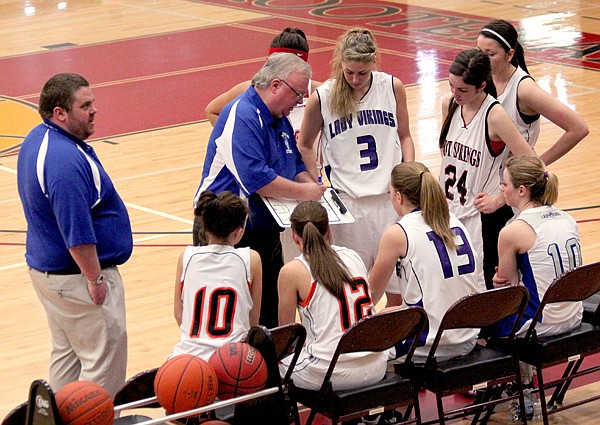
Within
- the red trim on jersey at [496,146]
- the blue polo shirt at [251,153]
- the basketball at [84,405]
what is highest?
the blue polo shirt at [251,153]

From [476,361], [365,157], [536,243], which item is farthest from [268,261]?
[536,243]

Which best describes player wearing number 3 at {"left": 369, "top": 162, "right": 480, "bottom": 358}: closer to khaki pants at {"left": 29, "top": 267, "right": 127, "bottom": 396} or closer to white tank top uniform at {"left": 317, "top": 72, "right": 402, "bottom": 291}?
white tank top uniform at {"left": 317, "top": 72, "right": 402, "bottom": 291}

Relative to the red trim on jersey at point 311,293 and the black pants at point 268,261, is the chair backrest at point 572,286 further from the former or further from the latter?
the black pants at point 268,261

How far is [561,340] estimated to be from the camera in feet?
17.0

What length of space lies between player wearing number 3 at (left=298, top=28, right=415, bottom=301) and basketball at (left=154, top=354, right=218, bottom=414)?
2026 mm

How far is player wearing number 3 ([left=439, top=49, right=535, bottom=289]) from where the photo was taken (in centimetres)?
574

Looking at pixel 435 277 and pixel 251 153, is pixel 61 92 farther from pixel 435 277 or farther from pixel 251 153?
pixel 435 277

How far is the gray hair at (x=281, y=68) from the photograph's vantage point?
17.8ft

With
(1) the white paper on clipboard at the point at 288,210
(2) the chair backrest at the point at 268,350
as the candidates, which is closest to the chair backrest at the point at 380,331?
(2) the chair backrest at the point at 268,350

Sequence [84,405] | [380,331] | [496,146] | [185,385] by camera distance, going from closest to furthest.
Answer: [84,405] < [185,385] < [380,331] < [496,146]

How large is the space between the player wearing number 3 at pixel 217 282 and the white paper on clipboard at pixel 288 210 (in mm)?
563

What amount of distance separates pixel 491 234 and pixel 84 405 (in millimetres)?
2805

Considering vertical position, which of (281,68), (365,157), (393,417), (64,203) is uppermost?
(281,68)

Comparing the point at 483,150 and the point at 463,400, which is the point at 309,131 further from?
the point at 463,400
